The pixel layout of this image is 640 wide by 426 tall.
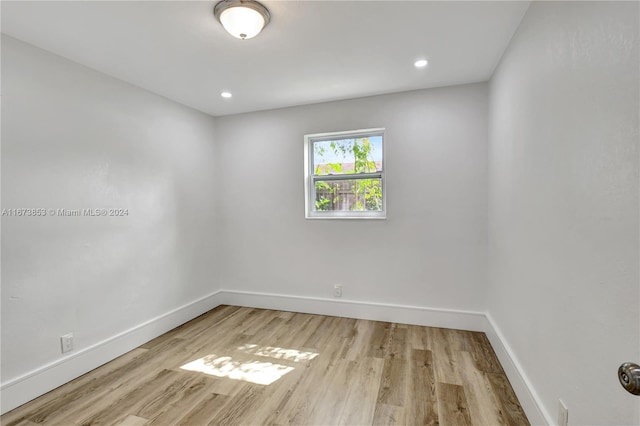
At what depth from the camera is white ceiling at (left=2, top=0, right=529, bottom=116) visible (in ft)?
5.51

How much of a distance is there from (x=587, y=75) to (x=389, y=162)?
78.8 inches

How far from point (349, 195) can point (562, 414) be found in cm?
248

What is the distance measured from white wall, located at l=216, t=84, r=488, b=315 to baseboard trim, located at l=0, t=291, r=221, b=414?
90 cm

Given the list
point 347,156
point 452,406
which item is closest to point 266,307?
point 347,156

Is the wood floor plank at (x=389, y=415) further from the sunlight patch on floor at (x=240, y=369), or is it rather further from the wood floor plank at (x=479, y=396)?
the sunlight patch on floor at (x=240, y=369)

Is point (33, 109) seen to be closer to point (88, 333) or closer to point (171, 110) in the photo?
point (171, 110)

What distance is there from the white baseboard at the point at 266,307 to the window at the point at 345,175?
3.47ft

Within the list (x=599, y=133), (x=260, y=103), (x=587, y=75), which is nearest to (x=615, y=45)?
(x=587, y=75)

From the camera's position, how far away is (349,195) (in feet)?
11.1

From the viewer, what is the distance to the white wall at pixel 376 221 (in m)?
2.85

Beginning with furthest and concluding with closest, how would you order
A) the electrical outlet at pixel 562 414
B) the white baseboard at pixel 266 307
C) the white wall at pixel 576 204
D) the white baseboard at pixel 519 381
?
the white baseboard at pixel 266 307 → the white baseboard at pixel 519 381 → the electrical outlet at pixel 562 414 → the white wall at pixel 576 204

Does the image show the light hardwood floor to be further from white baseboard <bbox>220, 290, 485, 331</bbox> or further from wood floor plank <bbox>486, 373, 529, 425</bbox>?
white baseboard <bbox>220, 290, 485, 331</bbox>

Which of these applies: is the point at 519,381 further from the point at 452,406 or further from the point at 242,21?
the point at 242,21

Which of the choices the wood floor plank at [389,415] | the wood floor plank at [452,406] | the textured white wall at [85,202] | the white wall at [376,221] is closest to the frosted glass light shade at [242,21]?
the textured white wall at [85,202]
